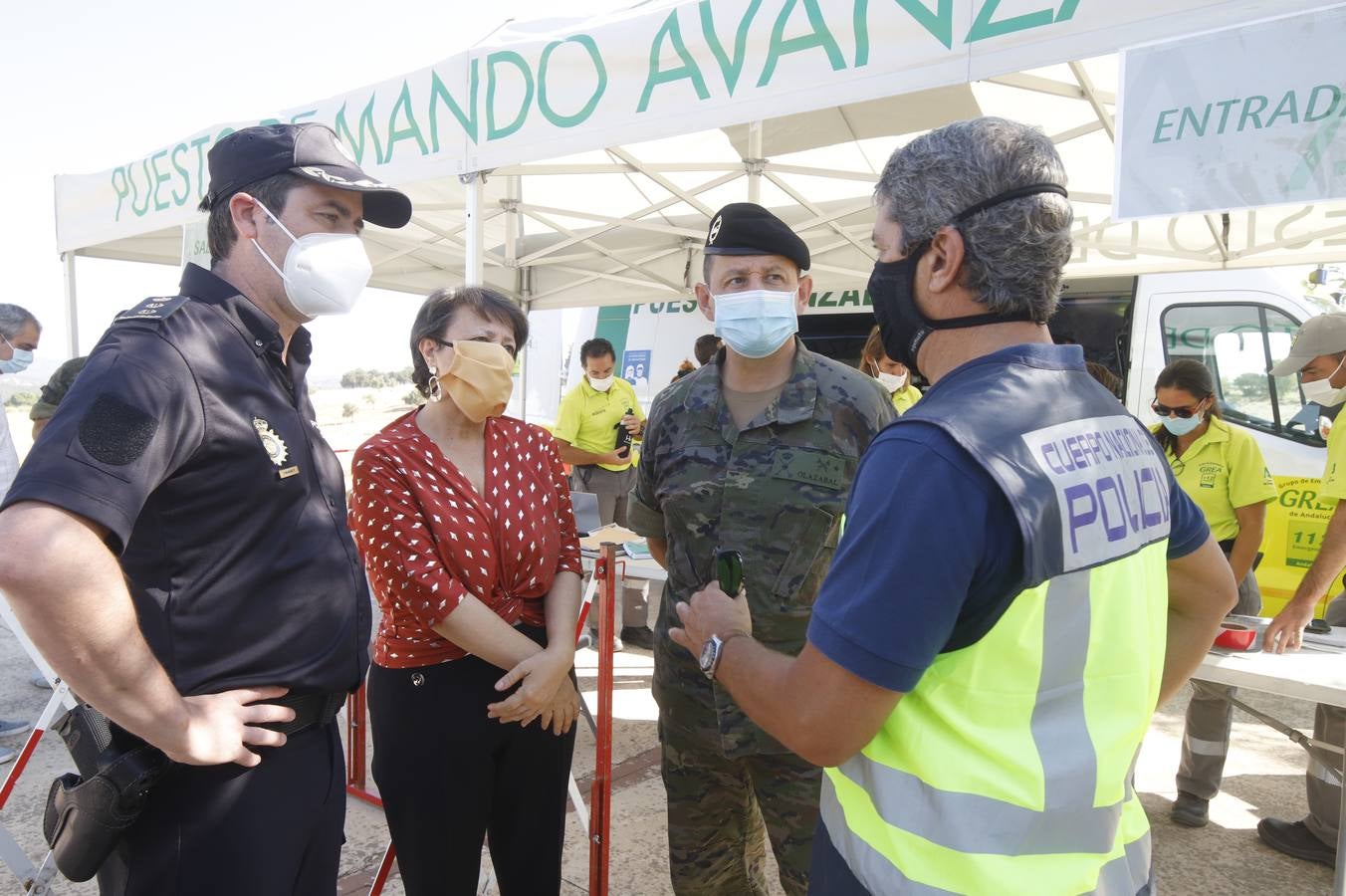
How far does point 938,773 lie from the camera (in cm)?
93

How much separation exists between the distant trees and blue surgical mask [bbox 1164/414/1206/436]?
50.0 metres

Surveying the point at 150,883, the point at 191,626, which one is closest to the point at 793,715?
the point at 191,626

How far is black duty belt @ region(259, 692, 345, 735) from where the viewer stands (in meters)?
1.35

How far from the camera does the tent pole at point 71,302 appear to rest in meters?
6.54

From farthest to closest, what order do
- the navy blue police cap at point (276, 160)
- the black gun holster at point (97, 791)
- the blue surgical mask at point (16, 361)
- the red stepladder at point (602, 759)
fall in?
the blue surgical mask at point (16, 361), the red stepladder at point (602, 759), the navy blue police cap at point (276, 160), the black gun holster at point (97, 791)

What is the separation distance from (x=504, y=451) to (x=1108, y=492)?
53.1 inches

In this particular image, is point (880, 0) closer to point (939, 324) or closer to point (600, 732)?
point (939, 324)

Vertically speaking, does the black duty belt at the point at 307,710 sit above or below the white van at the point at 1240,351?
below

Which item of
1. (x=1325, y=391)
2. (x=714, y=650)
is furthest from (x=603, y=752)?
(x=1325, y=391)

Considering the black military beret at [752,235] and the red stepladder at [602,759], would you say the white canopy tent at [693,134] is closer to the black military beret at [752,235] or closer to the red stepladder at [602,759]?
the black military beret at [752,235]

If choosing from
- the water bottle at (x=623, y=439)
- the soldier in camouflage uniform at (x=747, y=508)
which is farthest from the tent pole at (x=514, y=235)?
the soldier in camouflage uniform at (x=747, y=508)

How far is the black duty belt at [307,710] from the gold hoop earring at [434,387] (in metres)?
0.76

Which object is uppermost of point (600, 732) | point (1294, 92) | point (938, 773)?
point (1294, 92)

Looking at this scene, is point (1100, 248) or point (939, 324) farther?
point (1100, 248)
